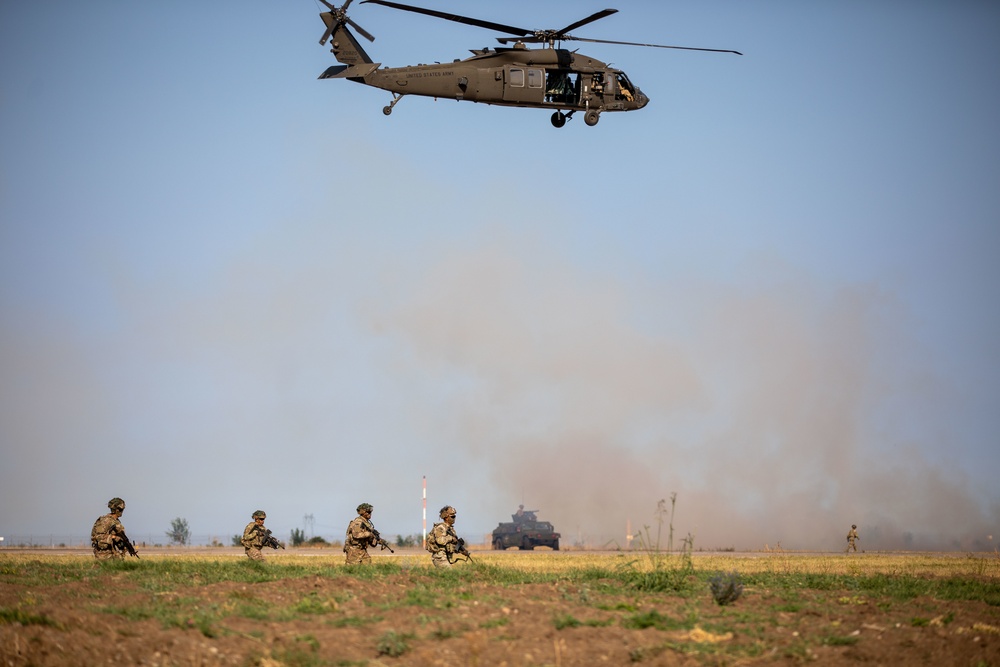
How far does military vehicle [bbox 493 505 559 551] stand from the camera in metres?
51.5

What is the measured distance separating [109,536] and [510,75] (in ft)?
63.4

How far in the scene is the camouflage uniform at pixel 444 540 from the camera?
945 inches

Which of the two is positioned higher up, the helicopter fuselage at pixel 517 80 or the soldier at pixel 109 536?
the helicopter fuselage at pixel 517 80

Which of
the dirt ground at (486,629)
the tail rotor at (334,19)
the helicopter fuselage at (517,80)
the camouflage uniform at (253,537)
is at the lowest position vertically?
the dirt ground at (486,629)

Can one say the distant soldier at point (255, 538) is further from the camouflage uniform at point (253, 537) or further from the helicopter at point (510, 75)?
the helicopter at point (510, 75)

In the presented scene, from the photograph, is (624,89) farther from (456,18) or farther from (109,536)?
(109,536)

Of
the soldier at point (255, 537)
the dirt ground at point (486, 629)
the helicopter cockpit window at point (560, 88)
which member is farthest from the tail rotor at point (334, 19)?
the dirt ground at point (486, 629)

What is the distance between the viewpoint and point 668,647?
1375cm

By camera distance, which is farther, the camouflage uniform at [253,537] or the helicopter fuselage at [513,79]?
the helicopter fuselage at [513,79]

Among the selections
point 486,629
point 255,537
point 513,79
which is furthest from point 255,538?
point 513,79

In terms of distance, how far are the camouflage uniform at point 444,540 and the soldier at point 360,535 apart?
281 centimetres

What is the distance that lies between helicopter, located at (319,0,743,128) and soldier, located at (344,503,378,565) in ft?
46.0

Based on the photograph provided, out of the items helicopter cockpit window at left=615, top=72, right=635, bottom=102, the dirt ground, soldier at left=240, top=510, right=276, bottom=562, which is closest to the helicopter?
helicopter cockpit window at left=615, top=72, right=635, bottom=102

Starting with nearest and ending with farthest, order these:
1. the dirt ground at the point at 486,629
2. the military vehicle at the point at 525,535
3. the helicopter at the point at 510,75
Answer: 1. the dirt ground at the point at 486,629
2. the helicopter at the point at 510,75
3. the military vehicle at the point at 525,535
